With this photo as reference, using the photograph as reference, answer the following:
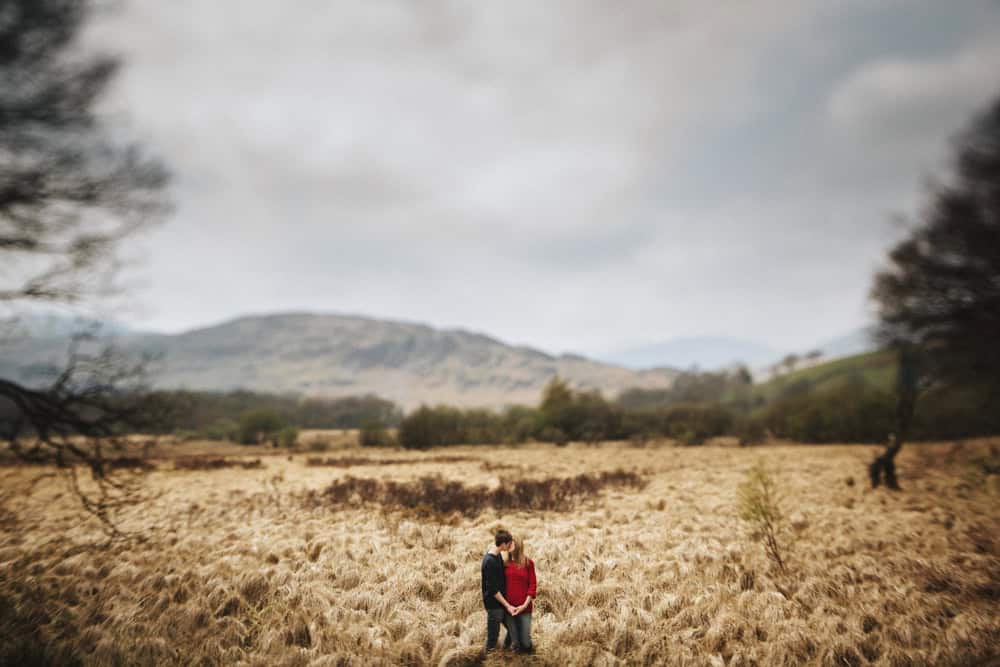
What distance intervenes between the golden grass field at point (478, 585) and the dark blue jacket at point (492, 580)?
0.77 meters

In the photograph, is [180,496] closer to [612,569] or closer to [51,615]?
[51,615]

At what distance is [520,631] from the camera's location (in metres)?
6.54

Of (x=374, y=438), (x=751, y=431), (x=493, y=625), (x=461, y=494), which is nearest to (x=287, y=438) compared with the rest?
(x=374, y=438)

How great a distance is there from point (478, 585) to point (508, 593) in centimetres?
249

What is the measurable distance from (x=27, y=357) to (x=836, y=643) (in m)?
14.6

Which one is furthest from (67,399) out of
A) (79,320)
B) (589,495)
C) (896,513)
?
(896,513)

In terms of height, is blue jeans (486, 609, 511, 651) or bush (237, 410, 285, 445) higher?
blue jeans (486, 609, 511, 651)

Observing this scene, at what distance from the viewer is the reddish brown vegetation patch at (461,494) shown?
14.7 meters

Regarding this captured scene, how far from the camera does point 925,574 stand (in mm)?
8992

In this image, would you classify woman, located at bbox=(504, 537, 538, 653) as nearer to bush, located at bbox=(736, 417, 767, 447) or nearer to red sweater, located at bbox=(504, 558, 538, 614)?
red sweater, located at bbox=(504, 558, 538, 614)

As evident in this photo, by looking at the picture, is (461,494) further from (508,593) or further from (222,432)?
(222,432)

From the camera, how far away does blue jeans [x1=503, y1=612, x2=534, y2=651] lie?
21.3 feet

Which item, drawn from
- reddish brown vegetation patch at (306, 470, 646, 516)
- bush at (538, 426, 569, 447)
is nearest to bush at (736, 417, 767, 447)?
bush at (538, 426, 569, 447)

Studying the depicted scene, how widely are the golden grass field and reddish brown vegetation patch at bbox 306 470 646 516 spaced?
1001 millimetres
